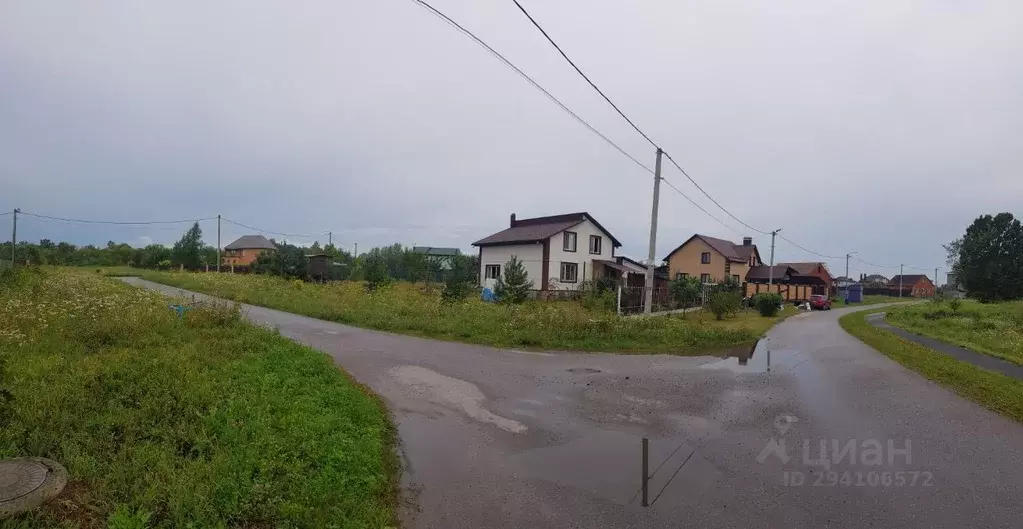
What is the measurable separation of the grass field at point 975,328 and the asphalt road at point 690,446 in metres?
8.02

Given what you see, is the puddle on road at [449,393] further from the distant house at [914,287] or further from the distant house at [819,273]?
the distant house at [914,287]

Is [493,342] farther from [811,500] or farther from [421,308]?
[811,500]

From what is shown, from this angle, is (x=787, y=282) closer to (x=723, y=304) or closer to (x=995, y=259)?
(x=995, y=259)

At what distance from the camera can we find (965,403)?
8070 millimetres

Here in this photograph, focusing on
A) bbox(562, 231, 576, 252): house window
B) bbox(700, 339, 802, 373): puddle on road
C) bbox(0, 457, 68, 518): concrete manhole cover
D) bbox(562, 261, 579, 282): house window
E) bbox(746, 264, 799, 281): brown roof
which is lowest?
bbox(700, 339, 802, 373): puddle on road

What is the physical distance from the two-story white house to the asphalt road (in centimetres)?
2135

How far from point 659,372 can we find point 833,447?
428 centimetres

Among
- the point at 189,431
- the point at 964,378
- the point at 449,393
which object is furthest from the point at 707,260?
the point at 189,431

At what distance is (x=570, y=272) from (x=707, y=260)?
20695 mm

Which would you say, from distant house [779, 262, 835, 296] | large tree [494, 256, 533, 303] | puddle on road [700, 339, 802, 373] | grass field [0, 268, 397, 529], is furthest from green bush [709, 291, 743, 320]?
distant house [779, 262, 835, 296]

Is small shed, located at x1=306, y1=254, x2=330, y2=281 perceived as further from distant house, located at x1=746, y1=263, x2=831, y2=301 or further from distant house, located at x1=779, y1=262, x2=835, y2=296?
distant house, located at x1=779, y1=262, x2=835, y2=296

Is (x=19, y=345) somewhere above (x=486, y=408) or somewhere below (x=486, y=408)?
above

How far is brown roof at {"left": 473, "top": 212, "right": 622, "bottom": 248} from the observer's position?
107 feet

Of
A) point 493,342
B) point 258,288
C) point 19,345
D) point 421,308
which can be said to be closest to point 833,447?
point 493,342
